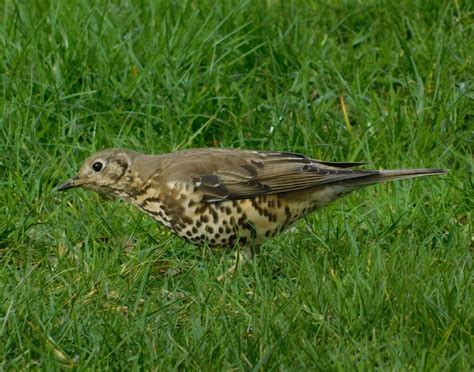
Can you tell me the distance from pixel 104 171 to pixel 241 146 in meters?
1.17

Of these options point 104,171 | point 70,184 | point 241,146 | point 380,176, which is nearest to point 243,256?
point 380,176

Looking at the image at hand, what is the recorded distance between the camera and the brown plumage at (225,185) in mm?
6711

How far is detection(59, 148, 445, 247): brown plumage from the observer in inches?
264

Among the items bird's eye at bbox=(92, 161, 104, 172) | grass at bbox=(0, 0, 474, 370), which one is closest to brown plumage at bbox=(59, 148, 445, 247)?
bird's eye at bbox=(92, 161, 104, 172)

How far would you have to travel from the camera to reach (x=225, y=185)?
22.2 ft

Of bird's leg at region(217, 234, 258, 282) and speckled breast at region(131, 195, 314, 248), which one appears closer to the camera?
bird's leg at region(217, 234, 258, 282)

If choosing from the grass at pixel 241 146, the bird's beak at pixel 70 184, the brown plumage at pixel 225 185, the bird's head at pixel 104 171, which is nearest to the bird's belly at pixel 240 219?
the brown plumage at pixel 225 185

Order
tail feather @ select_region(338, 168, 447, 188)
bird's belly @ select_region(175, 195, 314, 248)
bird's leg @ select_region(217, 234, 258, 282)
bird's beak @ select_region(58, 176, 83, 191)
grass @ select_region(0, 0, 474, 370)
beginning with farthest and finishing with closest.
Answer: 1. bird's beak @ select_region(58, 176, 83, 191)
2. tail feather @ select_region(338, 168, 447, 188)
3. bird's belly @ select_region(175, 195, 314, 248)
4. bird's leg @ select_region(217, 234, 258, 282)
5. grass @ select_region(0, 0, 474, 370)

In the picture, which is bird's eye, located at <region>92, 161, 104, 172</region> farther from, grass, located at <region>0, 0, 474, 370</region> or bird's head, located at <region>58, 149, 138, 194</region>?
grass, located at <region>0, 0, 474, 370</region>

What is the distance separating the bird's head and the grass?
214mm

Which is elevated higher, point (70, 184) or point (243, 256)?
point (70, 184)

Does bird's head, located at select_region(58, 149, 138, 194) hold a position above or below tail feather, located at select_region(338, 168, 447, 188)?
above

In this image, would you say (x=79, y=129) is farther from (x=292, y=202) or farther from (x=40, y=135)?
(x=292, y=202)

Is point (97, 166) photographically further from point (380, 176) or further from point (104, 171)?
point (380, 176)
